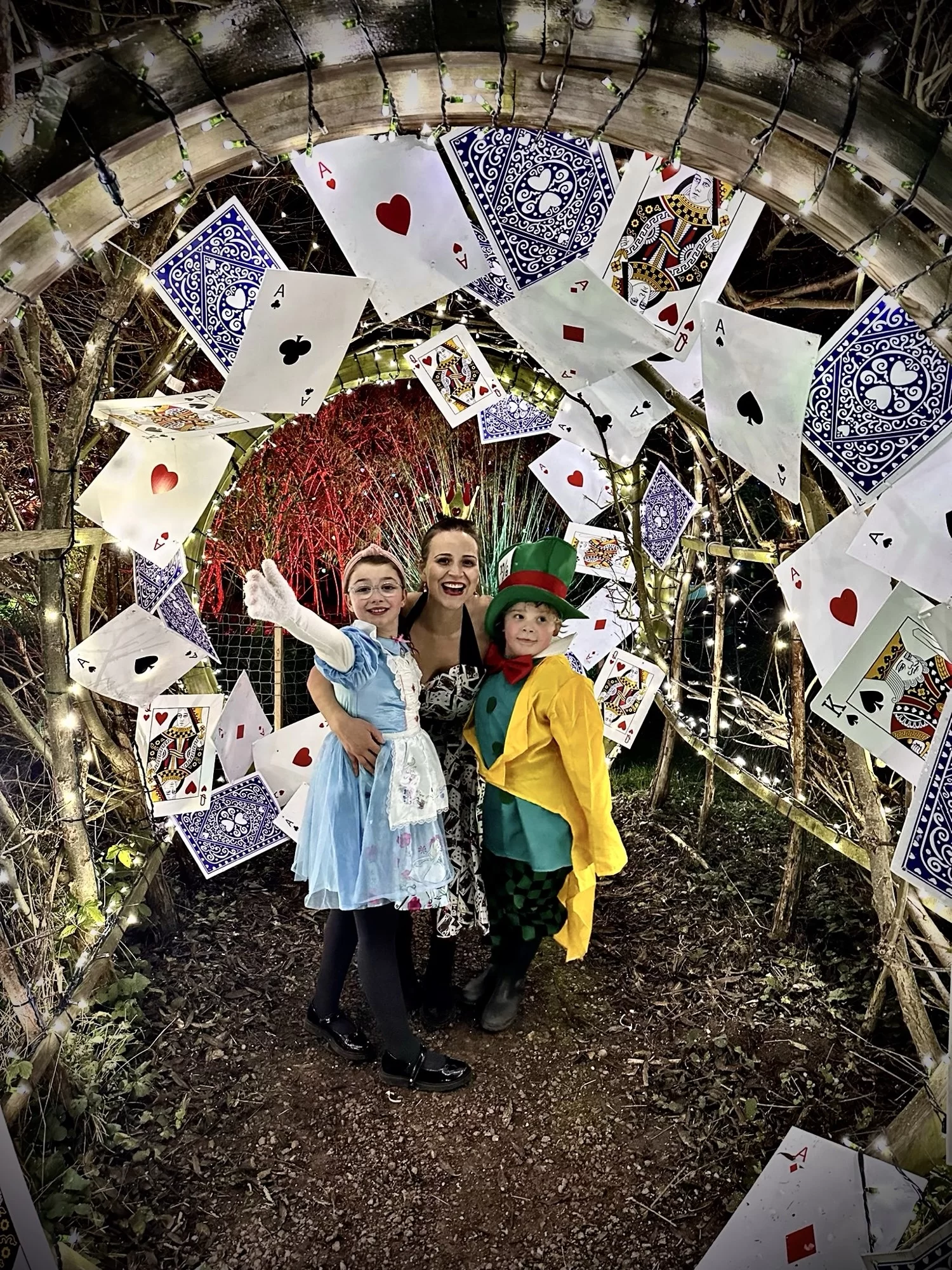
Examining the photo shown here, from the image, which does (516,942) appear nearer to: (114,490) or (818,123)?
(114,490)

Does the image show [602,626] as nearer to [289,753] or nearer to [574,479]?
[574,479]

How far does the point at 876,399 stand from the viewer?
1739 millimetres

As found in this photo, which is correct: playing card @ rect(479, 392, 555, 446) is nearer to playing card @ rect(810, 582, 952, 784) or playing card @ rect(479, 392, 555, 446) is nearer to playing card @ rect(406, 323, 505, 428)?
playing card @ rect(406, 323, 505, 428)

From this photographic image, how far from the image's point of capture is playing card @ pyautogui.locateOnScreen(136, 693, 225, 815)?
2918 millimetres

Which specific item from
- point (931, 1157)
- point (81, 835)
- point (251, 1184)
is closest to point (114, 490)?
point (81, 835)

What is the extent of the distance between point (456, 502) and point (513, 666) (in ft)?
7.82

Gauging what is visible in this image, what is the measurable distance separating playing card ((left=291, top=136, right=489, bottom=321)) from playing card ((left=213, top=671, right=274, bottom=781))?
71.0 inches

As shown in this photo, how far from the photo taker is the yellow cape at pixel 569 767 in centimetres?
238

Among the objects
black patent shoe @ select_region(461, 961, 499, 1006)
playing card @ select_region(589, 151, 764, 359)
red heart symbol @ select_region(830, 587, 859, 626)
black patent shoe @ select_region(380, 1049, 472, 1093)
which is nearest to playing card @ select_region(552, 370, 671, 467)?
playing card @ select_region(589, 151, 764, 359)

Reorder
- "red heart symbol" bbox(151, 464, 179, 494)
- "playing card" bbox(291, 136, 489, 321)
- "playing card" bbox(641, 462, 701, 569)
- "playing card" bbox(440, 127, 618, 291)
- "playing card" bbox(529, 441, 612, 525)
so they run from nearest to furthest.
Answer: "playing card" bbox(291, 136, 489, 321), "playing card" bbox(440, 127, 618, 291), "red heart symbol" bbox(151, 464, 179, 494), "playing card" bbox(641, 462, 701, 569), "playing card" bbox(529, 441, 612, 525)

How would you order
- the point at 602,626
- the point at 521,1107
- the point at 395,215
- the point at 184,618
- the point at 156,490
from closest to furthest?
the point at 395,215 < the point at 521,1107 < the point at 156,490 < the point at 184,618 < the point at 602,626

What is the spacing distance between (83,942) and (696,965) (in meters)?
2.01

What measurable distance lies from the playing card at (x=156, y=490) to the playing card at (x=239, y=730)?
71 cm

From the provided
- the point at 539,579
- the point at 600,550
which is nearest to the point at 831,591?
the point at 539,579
